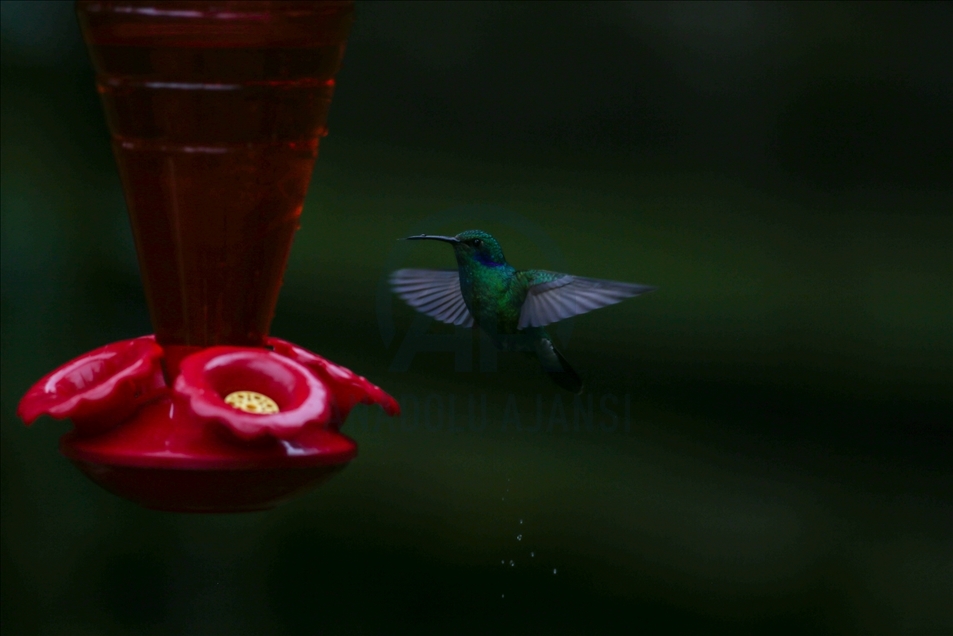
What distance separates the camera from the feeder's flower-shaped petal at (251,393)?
4.19 ft

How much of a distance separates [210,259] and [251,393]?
9.0 inches

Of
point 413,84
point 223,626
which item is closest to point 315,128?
point 413,84

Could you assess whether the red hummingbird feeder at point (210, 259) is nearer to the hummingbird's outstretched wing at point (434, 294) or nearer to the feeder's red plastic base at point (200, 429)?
the feeder's red plastic base at point (200, 429)

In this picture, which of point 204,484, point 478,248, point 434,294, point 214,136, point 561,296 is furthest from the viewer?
point 434,294

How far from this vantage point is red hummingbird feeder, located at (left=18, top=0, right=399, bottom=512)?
134 centimetres

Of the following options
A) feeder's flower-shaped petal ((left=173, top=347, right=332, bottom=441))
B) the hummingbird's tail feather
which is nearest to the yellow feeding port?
feeder's flower-shaped petal ((left=173, top=347, right=332, bottom=441))

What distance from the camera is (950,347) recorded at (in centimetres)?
360

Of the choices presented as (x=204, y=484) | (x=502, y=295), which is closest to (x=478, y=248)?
(x=502, y=295)

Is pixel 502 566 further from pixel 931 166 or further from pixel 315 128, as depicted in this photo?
pixel 315 128

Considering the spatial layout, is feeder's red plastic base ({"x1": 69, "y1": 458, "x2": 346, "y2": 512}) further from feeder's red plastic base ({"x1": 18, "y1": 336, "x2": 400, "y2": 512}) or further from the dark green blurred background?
the dark green blurred background

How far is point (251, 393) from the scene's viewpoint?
1.42 meters

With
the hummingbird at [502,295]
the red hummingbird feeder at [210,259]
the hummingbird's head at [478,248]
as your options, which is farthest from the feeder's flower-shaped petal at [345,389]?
the hummingbird's head at [478,248]

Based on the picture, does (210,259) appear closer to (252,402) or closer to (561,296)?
(252,402)

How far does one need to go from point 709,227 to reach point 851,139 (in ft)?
1.71
